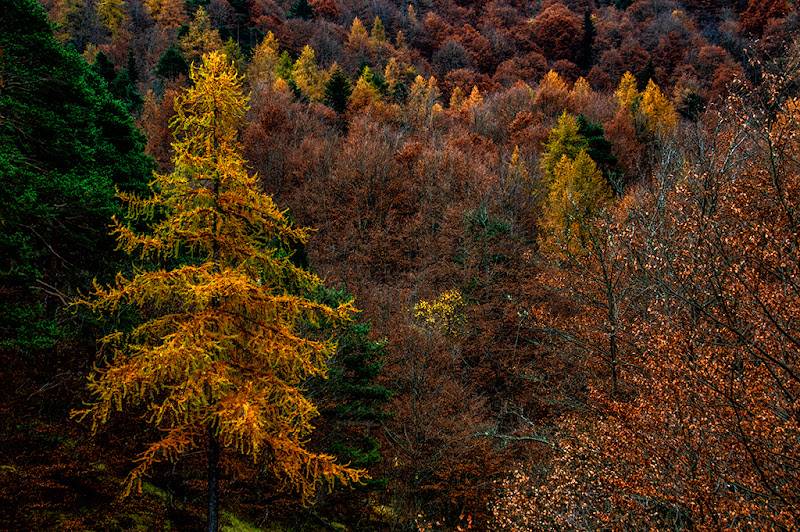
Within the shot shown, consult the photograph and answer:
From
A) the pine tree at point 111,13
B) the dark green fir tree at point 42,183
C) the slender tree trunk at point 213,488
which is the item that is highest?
the dark green fir tree at point 42,183

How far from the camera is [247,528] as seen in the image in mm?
12664

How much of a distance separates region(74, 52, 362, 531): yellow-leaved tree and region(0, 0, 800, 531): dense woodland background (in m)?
1.88

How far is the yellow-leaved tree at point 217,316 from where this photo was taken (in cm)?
718

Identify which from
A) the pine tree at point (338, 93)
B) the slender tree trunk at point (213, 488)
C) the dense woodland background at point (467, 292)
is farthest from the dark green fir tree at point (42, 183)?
the pine tree at point (338, 93)

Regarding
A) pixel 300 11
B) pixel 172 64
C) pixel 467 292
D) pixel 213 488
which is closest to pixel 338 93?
pixel 172 64

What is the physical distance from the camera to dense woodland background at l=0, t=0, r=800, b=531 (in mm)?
7402

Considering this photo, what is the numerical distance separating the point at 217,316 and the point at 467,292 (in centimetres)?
1972

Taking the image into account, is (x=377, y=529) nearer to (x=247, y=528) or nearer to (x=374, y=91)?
(x=247, y=528)

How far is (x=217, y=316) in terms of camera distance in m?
7.94

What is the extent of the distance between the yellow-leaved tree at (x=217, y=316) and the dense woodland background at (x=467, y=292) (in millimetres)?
1880

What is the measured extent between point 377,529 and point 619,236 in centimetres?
1228

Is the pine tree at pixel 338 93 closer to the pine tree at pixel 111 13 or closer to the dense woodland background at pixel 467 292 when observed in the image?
the dense woodland background at pixel 467 292

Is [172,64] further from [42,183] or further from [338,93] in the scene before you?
[42,183]

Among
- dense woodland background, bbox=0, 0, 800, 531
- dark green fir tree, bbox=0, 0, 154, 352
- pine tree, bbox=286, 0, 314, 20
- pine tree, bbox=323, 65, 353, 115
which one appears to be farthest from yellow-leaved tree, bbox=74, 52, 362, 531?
pine tree, bbox=286, 0, 314, 20
